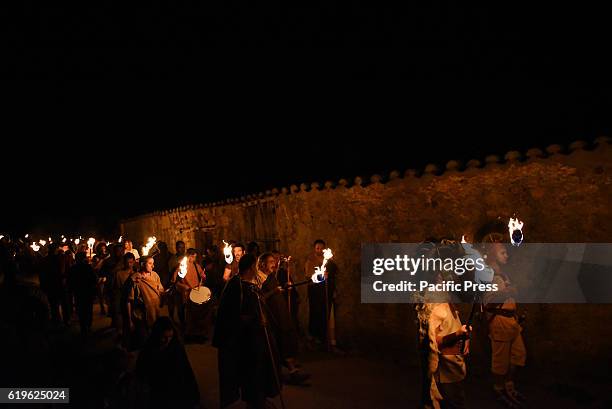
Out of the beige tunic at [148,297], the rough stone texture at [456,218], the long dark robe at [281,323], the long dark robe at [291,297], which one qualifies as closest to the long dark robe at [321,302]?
the rough stone texture at [456,218]

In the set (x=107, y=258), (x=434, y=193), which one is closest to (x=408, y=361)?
(x=434, y=193)

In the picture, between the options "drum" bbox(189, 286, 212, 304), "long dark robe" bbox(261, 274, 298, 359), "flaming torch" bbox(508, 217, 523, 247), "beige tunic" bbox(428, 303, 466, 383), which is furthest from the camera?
"drum" bbox(189, 286, 212, 304)

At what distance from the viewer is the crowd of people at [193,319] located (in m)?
5.04

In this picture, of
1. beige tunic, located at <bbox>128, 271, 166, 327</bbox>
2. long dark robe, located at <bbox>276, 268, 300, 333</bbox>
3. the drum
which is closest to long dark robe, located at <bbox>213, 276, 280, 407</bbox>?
the drum

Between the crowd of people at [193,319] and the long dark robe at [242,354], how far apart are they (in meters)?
0.01

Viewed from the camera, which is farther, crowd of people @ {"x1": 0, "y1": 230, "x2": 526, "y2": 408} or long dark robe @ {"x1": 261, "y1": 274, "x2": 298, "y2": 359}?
long dark robe @ {"x1": 261, "y1": 274, "x2": 298, "y2": 359}

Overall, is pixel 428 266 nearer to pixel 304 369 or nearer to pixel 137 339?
pixel 304 369

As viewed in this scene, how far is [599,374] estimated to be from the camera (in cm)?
575

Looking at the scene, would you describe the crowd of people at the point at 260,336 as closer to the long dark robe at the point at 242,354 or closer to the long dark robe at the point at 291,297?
the long dark robe at the point at 242,354

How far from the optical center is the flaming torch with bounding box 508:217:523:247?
613 centimetres

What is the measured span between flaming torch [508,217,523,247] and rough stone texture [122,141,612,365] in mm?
152

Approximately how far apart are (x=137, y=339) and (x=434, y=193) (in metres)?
5.42

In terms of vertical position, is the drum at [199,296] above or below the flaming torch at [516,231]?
below

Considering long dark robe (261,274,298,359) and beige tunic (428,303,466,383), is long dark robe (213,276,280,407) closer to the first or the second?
long dark robe (261,274,298,359)
